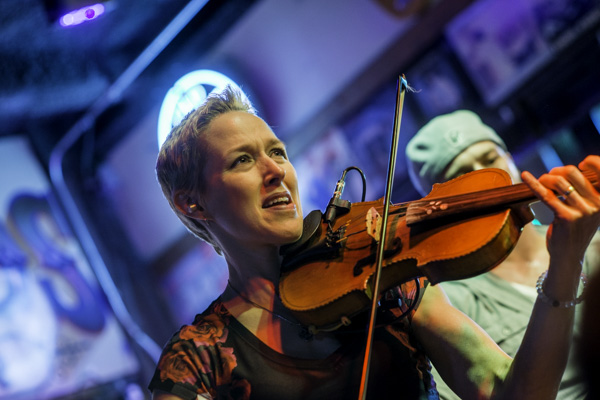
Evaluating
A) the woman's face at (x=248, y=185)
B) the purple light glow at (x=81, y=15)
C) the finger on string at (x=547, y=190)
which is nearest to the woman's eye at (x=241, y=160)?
the woman's face at (x=248, y=185)

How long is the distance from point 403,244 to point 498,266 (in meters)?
1.20

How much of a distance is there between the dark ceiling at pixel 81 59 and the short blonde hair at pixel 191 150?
9.66ft

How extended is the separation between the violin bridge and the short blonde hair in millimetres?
526

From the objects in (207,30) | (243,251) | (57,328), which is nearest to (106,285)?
(57,328)

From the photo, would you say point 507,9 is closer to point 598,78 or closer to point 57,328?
point 598,78

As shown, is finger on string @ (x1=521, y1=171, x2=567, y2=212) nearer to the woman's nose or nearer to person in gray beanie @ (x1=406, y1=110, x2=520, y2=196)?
the woman's nose

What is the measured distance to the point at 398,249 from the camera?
147 centimetres

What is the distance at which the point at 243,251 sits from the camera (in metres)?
1.80

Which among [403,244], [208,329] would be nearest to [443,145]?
[403,244]

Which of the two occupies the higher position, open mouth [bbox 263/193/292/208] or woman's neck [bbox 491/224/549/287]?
open mouth [bbox 263/193/292/208]

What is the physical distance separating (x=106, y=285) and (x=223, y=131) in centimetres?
422

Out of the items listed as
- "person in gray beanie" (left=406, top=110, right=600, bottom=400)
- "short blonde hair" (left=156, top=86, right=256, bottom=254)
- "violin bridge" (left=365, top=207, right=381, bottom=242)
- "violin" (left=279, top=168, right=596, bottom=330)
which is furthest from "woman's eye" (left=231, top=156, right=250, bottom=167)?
"person in gray beanie" (left=406, top=110, right=600, bottom=400)

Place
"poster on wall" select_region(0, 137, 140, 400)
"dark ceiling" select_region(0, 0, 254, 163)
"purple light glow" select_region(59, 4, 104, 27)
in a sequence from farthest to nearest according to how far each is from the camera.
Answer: "poster on wall" select_region(0, 137, 140, 400), "dark ceiling" select_region(0, 0, 254, 163), "purple light glow" select_region(59, 4, 104, 27)

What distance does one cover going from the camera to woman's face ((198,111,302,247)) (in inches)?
67.2
